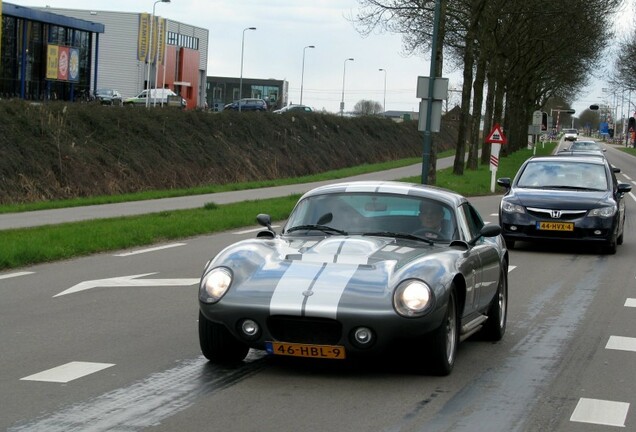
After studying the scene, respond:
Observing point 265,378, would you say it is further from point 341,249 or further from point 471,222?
point 471,222

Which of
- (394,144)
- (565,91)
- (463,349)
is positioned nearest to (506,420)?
(463,349)

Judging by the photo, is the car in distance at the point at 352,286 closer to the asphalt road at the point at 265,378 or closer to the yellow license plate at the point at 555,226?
the asphalt road at the point at 265,378

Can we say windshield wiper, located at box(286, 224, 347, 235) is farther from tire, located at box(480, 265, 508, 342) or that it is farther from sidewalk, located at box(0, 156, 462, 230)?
sidewalk, located at box(0, 156, 462, 230)

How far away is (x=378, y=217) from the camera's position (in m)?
8.43

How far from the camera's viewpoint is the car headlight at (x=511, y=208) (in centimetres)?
1770

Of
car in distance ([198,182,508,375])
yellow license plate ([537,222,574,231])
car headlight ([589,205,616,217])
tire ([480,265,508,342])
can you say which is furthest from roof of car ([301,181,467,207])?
car headlight ([589,205,616,217])

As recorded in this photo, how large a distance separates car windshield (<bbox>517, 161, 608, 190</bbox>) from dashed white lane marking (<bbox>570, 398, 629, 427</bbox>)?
11820 millimetres

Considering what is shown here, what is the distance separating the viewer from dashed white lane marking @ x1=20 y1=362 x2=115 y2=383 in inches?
278

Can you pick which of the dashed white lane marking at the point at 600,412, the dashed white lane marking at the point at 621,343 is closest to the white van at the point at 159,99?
the dashed white lane marking at the point at 621,343

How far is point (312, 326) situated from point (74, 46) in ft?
200

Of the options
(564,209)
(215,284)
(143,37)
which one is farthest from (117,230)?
(143,37)

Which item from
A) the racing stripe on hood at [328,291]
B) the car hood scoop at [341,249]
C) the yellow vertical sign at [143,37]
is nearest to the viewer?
the racing stripe on hood at [328,291]

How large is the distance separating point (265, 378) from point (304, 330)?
472 millimetres

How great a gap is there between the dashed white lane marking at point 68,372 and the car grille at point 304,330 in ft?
4.30
